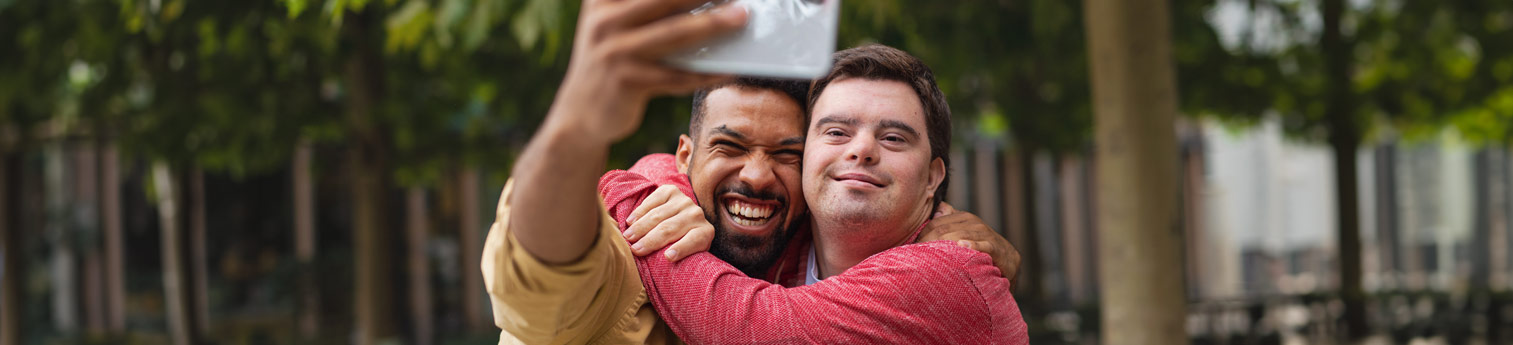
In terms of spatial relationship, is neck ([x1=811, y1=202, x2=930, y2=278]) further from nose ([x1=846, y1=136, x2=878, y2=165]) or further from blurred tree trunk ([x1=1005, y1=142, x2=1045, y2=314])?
blurred tree trunk ([x1=1005, y1=142, x2=1045, y2=314])

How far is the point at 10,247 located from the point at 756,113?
962cm

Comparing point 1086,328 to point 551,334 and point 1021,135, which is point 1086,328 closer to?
point 1021,135

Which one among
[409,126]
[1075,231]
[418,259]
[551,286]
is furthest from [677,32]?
[1075,231]

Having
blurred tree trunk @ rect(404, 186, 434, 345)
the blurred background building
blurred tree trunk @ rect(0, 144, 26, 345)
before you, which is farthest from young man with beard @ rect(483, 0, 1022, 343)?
blurred tree trunk @ rect(404, 186, 434, 345)

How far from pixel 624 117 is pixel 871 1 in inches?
159

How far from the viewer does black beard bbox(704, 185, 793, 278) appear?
2211 millimetres

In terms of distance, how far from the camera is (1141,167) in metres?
4.97

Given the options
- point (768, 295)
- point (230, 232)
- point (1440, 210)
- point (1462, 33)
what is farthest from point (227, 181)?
point (1440, 210)

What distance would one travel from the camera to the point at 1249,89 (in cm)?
1030

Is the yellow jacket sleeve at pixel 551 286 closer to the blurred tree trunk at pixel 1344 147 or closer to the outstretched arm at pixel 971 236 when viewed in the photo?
the outstretched arm at pixel 971 236

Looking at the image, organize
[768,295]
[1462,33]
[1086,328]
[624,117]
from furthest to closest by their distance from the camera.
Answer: [1086,328] → [1462,33] → [768,295] → [624,117]

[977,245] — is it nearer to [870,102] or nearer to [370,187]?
[870,102]

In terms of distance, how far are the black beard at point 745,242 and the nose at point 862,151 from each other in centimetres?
19

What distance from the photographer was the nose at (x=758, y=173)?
217 cm
